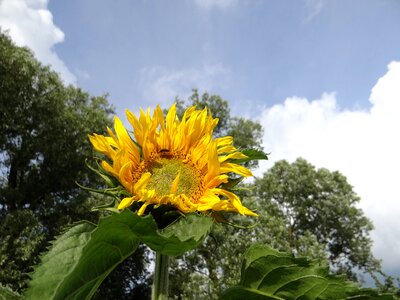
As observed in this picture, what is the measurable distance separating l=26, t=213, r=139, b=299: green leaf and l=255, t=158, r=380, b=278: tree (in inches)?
772

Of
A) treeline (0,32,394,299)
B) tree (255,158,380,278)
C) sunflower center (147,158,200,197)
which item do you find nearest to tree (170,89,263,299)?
treeline (0,32,394,299)

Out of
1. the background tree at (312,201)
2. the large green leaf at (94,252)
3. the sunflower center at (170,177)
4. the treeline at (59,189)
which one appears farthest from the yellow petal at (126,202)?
the background tree at (312,201)

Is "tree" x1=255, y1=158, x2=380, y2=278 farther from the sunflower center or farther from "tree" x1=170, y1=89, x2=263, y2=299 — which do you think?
the sunflower center

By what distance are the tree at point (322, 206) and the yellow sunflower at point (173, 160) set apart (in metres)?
19.1

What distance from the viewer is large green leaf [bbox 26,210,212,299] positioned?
Answer: 61 cm

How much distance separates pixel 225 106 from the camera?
61.2ft

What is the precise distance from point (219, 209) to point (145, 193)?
0.52ft

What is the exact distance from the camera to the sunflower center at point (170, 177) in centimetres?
110

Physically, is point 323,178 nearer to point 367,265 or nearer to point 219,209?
point 367,265

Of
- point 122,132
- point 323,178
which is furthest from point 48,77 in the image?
point 122,132

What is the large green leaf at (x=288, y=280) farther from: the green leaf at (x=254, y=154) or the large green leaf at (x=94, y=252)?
the green leaf at (x=254, y=154)

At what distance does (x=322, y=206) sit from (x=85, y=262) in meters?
21.0

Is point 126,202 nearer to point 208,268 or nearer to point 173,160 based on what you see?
point 173,160

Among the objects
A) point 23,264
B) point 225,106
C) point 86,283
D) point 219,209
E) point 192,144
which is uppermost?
point 225,106
